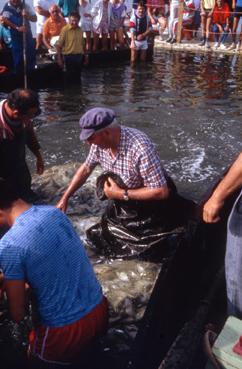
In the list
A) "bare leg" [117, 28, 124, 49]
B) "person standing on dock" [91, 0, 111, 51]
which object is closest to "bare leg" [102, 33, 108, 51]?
"person standing on dock" [91, 0, 111, 51]

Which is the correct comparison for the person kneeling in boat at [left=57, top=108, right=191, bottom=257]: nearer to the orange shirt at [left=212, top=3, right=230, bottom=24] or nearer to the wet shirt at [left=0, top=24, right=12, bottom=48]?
the wet shirt at [left=0, top=24, right=12, bottom=48]

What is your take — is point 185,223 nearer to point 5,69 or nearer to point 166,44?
point 5,69

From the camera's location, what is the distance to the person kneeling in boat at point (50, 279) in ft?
8.29

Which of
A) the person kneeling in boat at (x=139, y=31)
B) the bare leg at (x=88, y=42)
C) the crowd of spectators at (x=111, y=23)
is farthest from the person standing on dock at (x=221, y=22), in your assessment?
the bare leg at (x=88, y=42)

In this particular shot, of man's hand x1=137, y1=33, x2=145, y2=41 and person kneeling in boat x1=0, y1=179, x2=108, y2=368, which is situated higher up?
man's hand x1=137, y1=33, x2=145, y2=41

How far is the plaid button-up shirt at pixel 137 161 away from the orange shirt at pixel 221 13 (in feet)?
57.3

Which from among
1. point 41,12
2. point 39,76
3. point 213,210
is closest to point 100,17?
point 41,12

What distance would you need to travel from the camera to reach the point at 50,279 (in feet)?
8.71

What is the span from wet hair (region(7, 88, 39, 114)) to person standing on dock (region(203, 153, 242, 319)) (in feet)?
8.18

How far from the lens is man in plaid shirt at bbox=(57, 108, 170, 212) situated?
370 cm

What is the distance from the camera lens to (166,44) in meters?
20.7

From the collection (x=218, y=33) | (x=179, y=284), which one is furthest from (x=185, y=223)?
(x=218, y=33)

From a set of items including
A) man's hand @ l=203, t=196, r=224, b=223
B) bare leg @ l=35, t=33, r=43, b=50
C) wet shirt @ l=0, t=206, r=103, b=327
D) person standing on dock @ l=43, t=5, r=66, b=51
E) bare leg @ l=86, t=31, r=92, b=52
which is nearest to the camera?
wet shirt @ l=0, t=206, r=103, b=327

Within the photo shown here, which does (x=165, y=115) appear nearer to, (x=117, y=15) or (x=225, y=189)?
(x=117, y=15)
